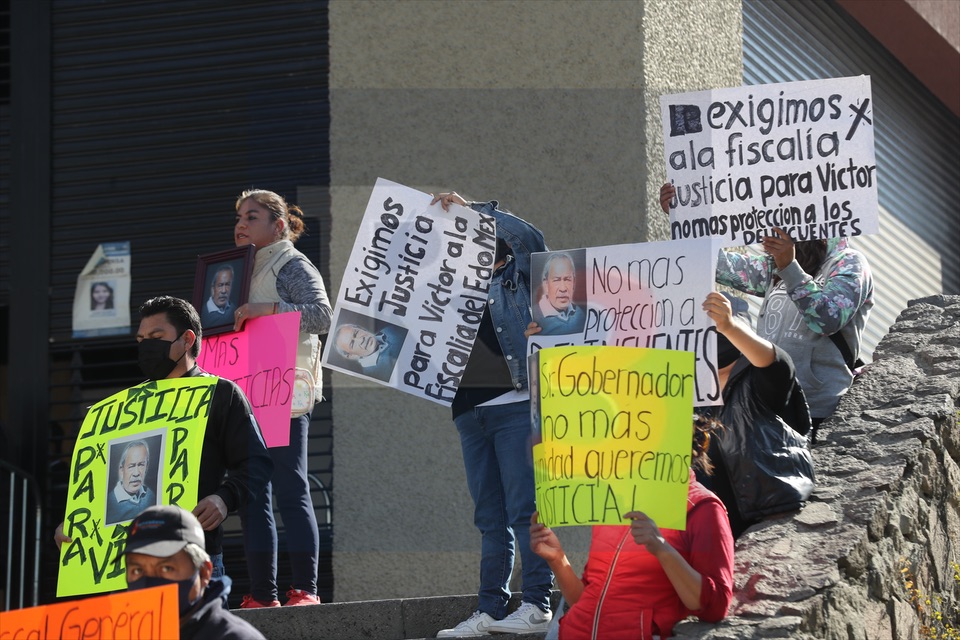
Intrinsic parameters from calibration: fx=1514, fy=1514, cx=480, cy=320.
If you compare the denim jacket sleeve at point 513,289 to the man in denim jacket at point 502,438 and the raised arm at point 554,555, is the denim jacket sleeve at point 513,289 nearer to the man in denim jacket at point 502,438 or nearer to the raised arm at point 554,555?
the man in denim jacket at point 502,438

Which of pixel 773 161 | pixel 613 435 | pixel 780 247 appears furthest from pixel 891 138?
pixel 613 435

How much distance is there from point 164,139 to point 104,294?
108 cm

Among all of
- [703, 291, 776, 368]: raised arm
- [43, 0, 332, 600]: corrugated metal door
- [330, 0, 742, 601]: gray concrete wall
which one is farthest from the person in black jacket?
[43, 0, 332, 600]: corrugated metal door

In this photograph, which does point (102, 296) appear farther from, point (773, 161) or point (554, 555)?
point (554, 555)

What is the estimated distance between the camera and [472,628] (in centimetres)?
574

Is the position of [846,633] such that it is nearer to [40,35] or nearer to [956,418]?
[956,418]

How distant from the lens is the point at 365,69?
953 cm

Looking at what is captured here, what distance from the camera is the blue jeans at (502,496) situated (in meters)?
5.79

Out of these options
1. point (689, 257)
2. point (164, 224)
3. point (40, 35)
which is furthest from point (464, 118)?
point (689, 257)

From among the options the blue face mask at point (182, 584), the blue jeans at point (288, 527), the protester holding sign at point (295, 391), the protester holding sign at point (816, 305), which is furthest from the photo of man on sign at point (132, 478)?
the protester holding sign at point (816, 305)

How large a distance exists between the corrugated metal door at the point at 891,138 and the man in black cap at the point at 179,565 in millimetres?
7320

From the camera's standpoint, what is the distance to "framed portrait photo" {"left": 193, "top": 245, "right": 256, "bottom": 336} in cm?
670

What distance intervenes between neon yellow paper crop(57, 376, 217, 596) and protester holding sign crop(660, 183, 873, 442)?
2.42 meters

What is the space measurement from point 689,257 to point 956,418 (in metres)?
1.43
